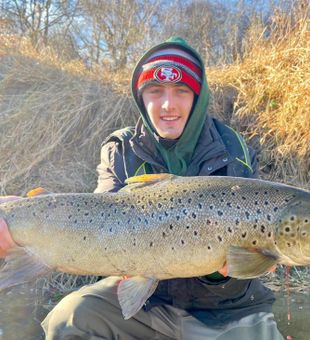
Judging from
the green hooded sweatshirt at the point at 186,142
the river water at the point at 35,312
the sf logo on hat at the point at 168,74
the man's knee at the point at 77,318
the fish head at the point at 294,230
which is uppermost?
the sf logo on hat at the point at 168,74

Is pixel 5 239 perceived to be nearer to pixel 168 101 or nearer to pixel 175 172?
pixel 175 172

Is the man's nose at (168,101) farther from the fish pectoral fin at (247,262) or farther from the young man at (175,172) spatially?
the fish pectoral fin at (247,262)

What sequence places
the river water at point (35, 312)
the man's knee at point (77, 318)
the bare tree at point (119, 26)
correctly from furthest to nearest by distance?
the bare tree at point (119, 26) < the river water at point (35, 312) < the man's knee at point (77, 318)

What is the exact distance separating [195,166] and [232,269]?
2.59ft

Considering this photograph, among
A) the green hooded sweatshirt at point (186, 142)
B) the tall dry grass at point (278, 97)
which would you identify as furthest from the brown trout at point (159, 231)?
the tall dry grass at point (278, 97)

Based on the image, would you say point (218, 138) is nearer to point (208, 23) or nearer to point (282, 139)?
point (282, 139)

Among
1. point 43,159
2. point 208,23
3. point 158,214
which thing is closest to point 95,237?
point 158,214

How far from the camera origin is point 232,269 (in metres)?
1.96

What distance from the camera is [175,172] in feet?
8.77

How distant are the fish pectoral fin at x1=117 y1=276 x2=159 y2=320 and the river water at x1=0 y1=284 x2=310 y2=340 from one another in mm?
1181

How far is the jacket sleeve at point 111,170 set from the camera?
8.68 feet

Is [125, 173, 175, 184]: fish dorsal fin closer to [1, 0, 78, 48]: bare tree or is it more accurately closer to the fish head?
the fish head

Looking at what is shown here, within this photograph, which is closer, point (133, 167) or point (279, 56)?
point (133, 167)

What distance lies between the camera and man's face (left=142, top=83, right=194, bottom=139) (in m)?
2.67
